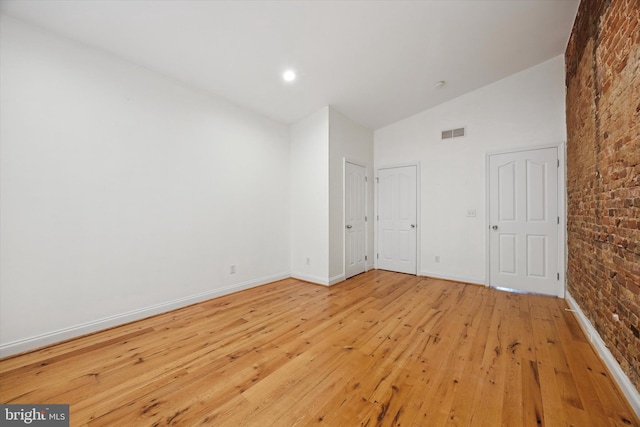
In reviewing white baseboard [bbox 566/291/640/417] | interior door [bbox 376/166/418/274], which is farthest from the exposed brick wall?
interior door [bbox 376/166/418/274]

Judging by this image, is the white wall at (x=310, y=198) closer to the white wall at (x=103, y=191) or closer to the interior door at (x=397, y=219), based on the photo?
the white wall at (x=103, y=191)

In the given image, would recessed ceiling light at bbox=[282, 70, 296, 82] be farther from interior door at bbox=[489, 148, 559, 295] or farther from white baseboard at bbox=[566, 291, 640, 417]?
Answer: white baseboard at bbox=[566, 291, 640, 417]

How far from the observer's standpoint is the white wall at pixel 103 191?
205 cm

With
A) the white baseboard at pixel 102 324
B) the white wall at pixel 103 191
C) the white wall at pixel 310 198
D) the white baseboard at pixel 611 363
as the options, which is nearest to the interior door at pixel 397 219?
the white wall at pixel 310 198

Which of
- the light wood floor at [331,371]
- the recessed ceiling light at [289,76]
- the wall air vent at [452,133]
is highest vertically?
the recessed ceiling light at [289,76]

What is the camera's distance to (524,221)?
359cm

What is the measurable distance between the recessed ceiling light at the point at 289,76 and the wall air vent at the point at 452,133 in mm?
2796

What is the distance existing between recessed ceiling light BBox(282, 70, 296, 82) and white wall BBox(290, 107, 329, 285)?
0.91 m

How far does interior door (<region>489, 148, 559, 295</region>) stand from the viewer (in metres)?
3.41

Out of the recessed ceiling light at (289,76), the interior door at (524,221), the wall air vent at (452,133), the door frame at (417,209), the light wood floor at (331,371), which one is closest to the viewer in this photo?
the light wood floor at (331,371)

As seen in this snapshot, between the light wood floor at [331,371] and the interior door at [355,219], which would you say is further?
the interior door at [355,219]

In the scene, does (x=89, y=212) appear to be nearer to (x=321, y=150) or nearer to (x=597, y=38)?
(x=321, y=150)

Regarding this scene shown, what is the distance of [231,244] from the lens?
11.7 feet

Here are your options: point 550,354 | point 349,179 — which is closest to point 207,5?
point 349,179
